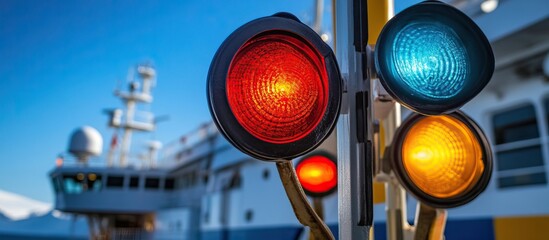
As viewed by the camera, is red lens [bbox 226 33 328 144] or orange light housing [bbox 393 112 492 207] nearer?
red lens [bbox 226 33 328 144]

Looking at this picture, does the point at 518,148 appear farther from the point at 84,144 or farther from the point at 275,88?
the point at 84,144

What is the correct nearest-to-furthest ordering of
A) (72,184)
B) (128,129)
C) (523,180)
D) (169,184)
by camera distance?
(523,180)
(72,184)
(169,184)
(128,129)

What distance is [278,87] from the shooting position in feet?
2.51

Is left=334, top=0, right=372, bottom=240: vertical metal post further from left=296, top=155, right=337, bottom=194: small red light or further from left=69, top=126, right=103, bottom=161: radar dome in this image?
left=69, top=126, right=103, bottom=161: radar dome

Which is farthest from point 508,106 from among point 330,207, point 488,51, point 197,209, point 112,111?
point 112,111

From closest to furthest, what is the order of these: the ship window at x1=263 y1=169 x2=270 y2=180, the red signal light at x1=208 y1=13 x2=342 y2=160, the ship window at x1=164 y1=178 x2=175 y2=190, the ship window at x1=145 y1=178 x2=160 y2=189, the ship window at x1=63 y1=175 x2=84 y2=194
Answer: the red signal light at x1=208 y1=13 x2=342 y2=160
the ship window at x1=263 y1=169 x2=270 y2=180
the ship window at x1=63 y1=175 x2=84 y2=194
the ship window at x1=145 y1=178 x2=160 y2=189
the ship window at x1=164 y1=178 x2=175 y2=190

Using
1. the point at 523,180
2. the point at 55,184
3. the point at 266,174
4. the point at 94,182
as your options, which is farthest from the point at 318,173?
the point at 55,184

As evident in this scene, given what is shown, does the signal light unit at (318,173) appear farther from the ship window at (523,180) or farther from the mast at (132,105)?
the mast at (132,105)

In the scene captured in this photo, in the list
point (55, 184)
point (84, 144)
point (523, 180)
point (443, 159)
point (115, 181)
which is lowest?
point (443, 159)

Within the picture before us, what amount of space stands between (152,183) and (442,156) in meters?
15.8

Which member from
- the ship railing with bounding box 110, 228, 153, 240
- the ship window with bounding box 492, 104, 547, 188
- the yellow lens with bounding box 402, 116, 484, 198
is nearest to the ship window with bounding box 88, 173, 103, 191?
the ship railing with bounding box 110, 228, 153, 240

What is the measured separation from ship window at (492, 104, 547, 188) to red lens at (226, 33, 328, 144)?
370 centimetres

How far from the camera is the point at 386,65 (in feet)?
2.44

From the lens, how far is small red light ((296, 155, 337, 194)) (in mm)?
1402
